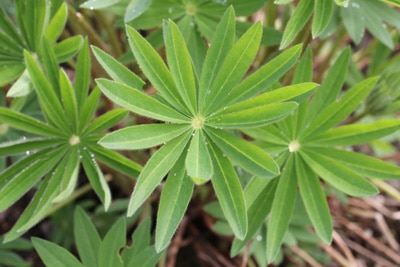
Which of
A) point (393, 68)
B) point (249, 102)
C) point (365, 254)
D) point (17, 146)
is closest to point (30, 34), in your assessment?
point (17, 146)

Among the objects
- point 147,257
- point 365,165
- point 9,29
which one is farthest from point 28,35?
point 365,165

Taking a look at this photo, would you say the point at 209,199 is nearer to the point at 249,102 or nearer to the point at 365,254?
the point at 365,254

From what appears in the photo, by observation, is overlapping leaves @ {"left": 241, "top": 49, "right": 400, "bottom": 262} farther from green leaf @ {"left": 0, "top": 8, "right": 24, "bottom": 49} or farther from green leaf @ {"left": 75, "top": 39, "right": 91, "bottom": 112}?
green leaf @ {"left": 0, "top": 8, "right": 24, "bottom": 49}

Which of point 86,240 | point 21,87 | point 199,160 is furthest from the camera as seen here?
point 86,240

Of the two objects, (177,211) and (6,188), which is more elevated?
(6,188)

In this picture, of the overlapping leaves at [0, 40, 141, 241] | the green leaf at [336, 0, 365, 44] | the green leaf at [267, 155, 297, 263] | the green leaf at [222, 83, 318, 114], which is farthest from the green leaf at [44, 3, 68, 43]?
the green leaf at [336, 0, 365, 44]

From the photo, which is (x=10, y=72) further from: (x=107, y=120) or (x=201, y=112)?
(x=201, y=112)
